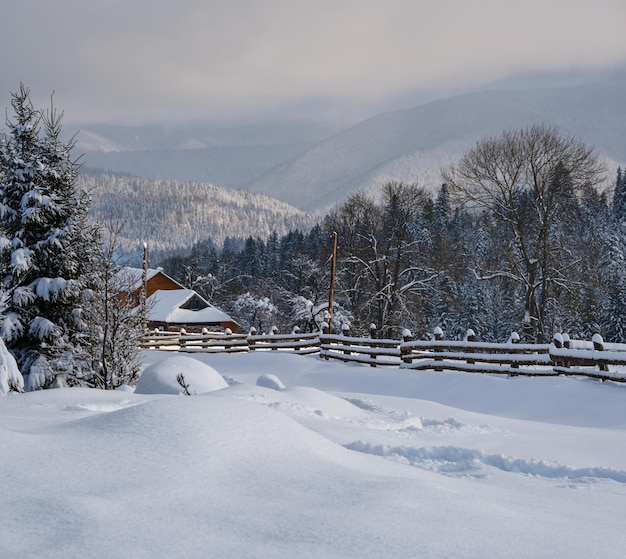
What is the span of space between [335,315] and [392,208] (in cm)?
742

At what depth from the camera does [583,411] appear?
44.0 ft

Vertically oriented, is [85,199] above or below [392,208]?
below

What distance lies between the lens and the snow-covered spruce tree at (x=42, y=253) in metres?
17.7

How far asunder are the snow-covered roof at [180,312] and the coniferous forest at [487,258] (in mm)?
3385

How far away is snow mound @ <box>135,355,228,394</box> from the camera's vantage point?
37.8 feet

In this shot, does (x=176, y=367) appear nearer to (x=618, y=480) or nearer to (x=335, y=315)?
(x=618, y=480)

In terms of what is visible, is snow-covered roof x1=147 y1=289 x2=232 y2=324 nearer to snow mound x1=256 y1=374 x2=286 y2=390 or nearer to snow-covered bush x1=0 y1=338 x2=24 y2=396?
snow-covered bush x1=0 y1=338 x2=24 y2=396

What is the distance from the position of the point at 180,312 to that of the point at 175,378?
4637 cm

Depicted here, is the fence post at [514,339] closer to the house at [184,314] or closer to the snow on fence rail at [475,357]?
the snow on fence rail at [475,357]

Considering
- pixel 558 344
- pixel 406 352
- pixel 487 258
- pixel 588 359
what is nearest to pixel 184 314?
pixel 487 258

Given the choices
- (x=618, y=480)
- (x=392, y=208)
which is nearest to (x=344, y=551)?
(x=618, y=480)

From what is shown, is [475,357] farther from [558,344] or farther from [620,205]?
[620,205]

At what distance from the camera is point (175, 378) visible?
11594 millimetres

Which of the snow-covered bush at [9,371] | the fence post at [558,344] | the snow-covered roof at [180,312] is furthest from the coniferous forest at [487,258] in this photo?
the snow-covered bush at [9,371]
